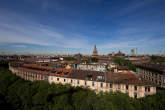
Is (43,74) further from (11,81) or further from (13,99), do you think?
(13,99)

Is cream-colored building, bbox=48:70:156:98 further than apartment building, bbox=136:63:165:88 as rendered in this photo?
No

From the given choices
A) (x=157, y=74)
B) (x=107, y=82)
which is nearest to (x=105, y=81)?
(x=107, y=82)

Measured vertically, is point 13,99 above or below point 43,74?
below

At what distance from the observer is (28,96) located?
21969 millimetres

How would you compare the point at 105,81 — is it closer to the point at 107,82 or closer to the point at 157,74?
the point at 107,82

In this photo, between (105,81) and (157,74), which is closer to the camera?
(105,81)

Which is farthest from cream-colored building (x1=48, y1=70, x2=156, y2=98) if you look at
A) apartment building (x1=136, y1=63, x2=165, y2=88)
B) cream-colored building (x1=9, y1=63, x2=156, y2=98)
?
apartment building (x1=136, y1=63, x2=165, y2=88)

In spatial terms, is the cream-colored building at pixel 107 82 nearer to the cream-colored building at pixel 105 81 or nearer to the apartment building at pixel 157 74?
the cream-colored building at pixel 105 81

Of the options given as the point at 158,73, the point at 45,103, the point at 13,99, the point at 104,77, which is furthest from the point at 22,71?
the point at 158,73

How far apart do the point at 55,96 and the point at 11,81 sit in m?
20.3

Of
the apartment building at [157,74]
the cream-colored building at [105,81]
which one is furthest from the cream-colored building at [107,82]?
the apartment building at [157,74]

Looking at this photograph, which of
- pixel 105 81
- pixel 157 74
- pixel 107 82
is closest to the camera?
pixel 107 82

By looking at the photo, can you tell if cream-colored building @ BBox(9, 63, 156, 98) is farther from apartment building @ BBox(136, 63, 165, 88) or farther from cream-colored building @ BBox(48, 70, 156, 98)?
apartment building @ BBox(136, 63, 165, 88)

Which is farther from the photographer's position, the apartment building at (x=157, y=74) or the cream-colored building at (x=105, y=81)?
the apartment building at (x=157, y=74)
